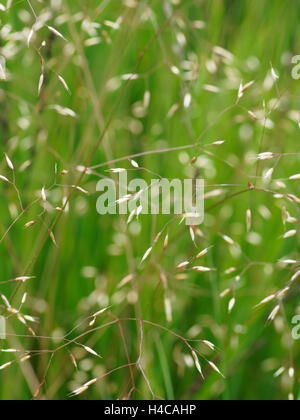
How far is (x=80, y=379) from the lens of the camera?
3.91 ft

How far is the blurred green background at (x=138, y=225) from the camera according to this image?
119 centimetres

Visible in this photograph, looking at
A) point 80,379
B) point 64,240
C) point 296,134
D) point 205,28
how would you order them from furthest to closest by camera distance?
point 205,28, point 296,134, point 64,240, point 80,379

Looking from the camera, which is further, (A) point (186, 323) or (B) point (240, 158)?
(B) point (240, 158)

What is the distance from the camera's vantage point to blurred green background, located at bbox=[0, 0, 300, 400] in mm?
1189

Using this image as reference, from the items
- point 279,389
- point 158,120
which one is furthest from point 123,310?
point 158,120

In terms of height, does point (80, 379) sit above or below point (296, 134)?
below

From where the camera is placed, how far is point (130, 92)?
153 centimetres

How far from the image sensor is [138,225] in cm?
135

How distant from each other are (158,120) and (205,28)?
0.42 meters

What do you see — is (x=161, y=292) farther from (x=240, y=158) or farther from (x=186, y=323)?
(x=240, y=158)
